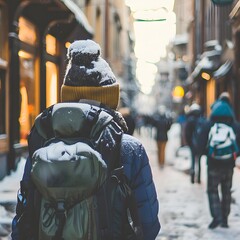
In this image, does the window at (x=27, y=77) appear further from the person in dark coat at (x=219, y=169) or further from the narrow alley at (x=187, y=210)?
the person in dark coat at (x=219, y=169)

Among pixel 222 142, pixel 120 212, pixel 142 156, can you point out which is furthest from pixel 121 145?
pixel 222 142

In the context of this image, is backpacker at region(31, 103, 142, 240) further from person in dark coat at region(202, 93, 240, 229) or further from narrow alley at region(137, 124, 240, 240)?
person in dark coat at region(202, 93, 240, 229)

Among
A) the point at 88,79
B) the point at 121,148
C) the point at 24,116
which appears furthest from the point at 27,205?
the point at 24,116

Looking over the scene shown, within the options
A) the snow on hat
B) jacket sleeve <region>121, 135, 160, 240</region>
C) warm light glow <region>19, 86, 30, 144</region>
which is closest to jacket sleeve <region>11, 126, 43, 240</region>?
the snow on hat

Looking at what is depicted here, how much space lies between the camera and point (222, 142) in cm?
797

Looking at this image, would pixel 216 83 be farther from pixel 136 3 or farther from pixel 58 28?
pixel 136 3

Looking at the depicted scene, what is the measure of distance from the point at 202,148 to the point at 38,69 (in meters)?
9.97

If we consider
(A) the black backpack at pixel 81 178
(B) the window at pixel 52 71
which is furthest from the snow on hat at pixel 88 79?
(B) the window at pixel 52 71

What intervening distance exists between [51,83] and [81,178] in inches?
660

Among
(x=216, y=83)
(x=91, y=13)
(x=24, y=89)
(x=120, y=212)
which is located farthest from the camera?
(x=91, y=13)

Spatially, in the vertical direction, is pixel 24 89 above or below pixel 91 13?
below

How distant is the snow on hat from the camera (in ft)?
10.7

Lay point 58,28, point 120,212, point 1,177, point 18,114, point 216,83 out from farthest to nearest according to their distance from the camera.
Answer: point 216,83
point 58,28
point 18,114
point 1,177
point 120,212

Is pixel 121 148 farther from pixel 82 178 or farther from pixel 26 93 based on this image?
pixel 26 93
